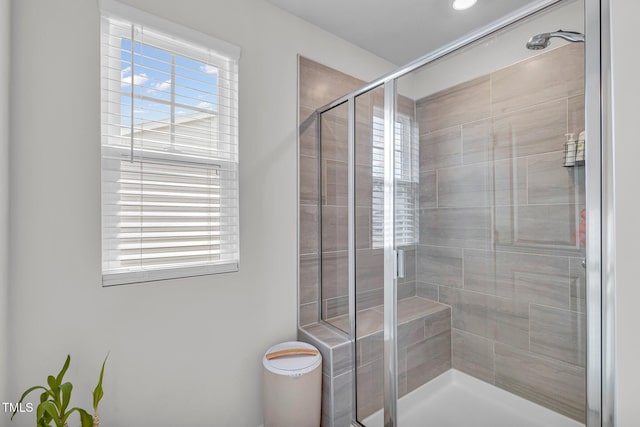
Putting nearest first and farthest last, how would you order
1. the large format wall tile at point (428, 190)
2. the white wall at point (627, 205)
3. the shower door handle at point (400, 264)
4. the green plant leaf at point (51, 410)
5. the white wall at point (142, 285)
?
the white wall at point (627, 205), the green plant leaf at point (51, 410), the white wall at point (142, 285), the large format wall tile at point (428, 190), the shower door handle at point (400, 264)

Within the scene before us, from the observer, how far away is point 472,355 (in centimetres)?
127

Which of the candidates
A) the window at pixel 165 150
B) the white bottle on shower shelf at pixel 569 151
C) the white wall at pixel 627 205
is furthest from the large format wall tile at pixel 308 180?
the white wall at pixel 627 205

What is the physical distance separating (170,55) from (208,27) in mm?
267

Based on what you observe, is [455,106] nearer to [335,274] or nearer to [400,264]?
[400,264]

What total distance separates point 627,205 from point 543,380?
72 centimetres

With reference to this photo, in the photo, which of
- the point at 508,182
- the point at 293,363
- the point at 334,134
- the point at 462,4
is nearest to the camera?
the point at 508,182

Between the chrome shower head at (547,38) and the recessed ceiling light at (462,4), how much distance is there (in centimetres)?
92

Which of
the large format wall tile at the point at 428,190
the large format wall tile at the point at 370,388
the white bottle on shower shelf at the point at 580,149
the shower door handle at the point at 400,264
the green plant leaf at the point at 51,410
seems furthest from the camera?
the large format wall tile at the point at 370,388

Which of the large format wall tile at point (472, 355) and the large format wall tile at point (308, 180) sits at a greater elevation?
the large format wall tile at point (308, 180)

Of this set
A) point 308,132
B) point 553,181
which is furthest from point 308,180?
→ point 553,181

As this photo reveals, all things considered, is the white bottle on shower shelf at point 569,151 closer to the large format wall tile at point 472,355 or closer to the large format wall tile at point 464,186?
the large format wall tile at point 464,186

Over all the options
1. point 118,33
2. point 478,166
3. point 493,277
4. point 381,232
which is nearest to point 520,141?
point 478,166

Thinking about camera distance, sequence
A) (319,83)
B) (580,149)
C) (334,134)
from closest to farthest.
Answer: (580,149) < (334,134) < (319,83)

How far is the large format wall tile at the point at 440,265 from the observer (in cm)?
130
